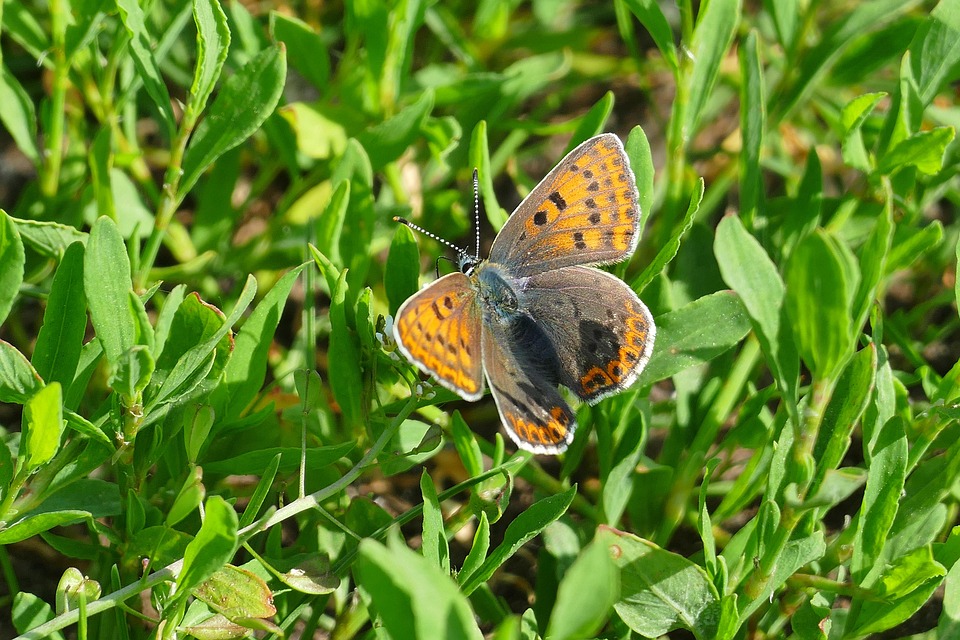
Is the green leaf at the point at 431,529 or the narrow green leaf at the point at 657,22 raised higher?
the narrow green leaf at the point at 657,22

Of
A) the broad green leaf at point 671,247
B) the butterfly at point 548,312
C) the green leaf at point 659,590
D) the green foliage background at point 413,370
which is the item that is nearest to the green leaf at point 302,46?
the green foliage background at point 413,370

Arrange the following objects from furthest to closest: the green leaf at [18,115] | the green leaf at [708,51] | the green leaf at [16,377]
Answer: the green leaf at [18,115] < the green leaf at [708,51] < the green leaf at [16,377]

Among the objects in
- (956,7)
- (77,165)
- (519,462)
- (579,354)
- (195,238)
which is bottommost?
(519,462)

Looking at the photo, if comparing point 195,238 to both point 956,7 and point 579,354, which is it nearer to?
point 579,354

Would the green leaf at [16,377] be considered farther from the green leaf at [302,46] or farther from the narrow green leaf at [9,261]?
the green leaf at [302,46]

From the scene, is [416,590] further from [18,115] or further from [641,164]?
[18,115]

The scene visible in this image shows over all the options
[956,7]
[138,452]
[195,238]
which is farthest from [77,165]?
[956,7]
